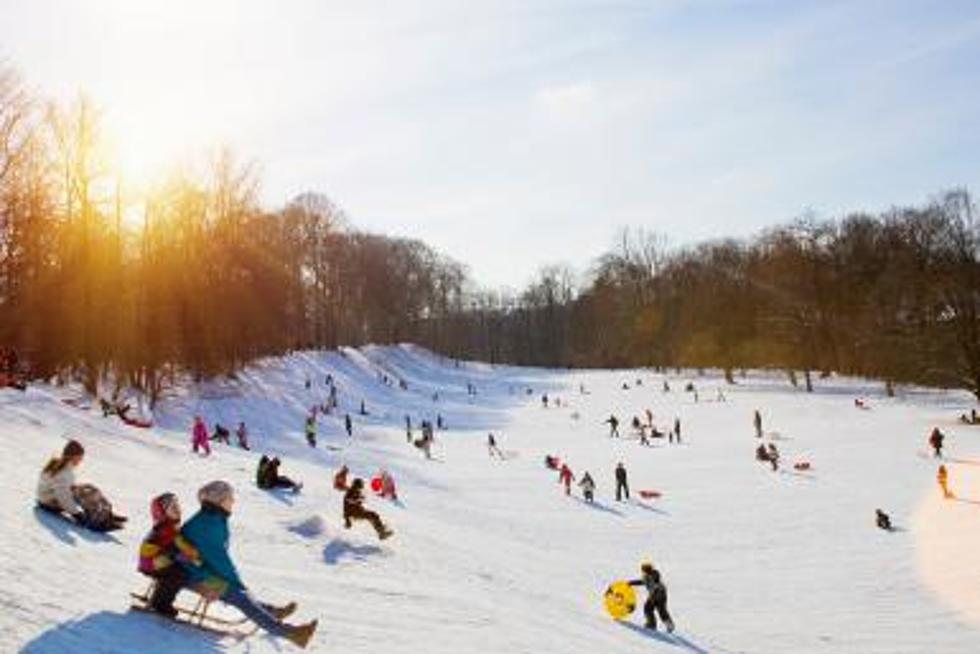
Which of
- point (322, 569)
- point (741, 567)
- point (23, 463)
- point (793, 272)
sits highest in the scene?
point (793, 272)

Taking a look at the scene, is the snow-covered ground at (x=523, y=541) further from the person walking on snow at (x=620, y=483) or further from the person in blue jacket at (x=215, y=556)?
the person walking on snow at (x=620, y=483)

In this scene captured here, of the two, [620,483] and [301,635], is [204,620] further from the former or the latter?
[620,483]

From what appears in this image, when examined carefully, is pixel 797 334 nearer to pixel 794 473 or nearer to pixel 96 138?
pixel 794 473

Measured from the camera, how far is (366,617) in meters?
12.0

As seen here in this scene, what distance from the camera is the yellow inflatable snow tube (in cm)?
1750

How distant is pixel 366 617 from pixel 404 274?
109358 millimetres

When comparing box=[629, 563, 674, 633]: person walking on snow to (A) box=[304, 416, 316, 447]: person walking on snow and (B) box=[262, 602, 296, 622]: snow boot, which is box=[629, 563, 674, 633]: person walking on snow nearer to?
(B) box=[262, 602, 296, 622]: snow boot

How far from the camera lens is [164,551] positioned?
9109 millimetres

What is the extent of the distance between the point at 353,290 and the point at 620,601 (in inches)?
3491

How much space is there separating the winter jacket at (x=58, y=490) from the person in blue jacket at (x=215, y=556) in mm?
4769

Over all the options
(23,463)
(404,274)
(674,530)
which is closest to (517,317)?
(404,274)

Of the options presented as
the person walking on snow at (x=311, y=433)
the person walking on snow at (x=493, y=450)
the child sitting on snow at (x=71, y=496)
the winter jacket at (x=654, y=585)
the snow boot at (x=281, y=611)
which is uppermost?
the child sitting on snow at (x=71, y=496)

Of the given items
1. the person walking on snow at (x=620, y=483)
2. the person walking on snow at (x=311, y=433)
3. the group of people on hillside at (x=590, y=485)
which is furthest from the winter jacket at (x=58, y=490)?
the person walking on snow at (x=311, y=433)

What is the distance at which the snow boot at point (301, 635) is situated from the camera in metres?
9.34
